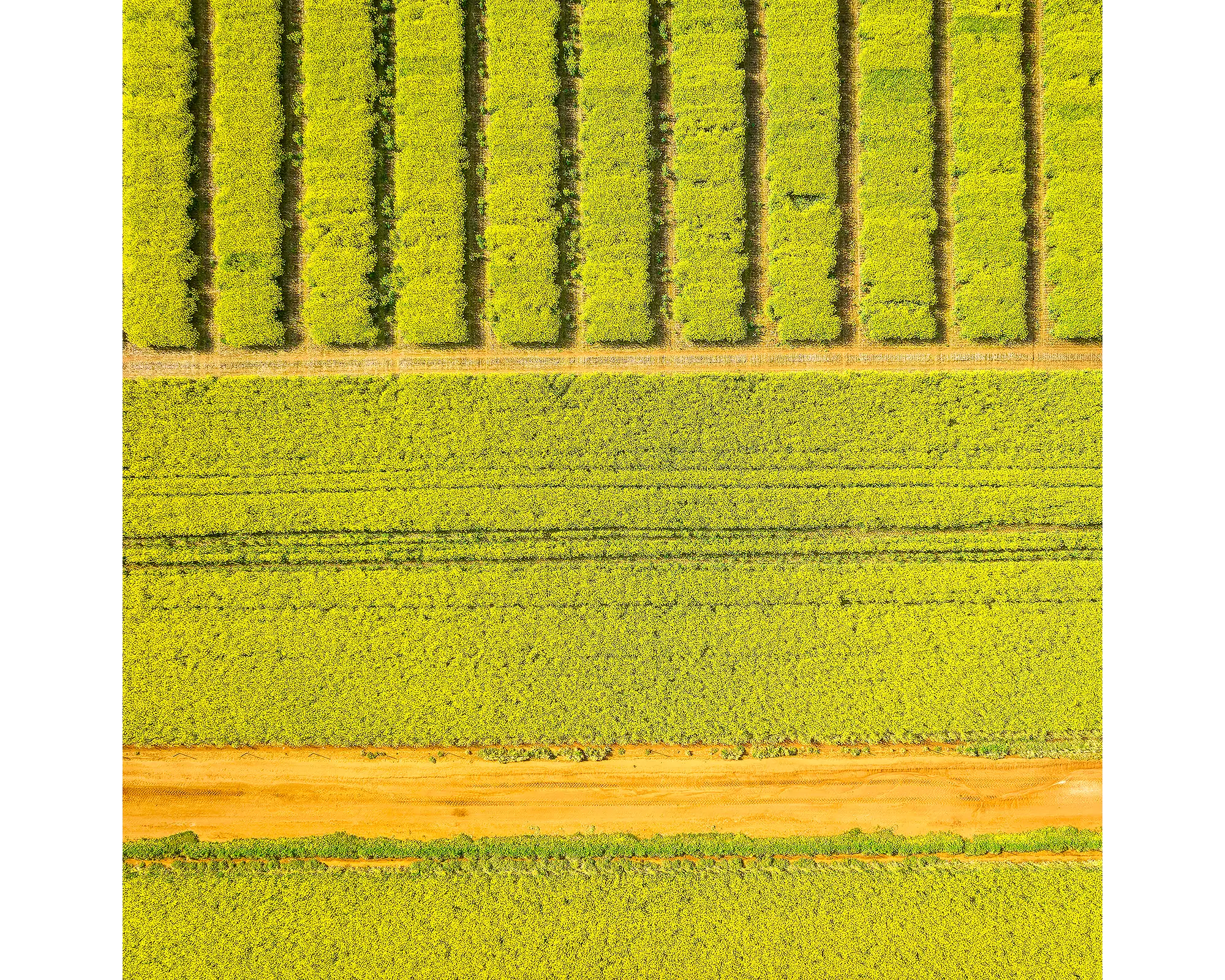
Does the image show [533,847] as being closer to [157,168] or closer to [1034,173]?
[157,168]

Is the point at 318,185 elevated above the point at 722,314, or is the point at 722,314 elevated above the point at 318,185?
the point at 318,185

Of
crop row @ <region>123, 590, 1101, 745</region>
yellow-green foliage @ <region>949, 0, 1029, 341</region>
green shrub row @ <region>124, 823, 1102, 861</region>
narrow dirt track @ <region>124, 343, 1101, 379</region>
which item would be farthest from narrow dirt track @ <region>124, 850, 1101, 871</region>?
yellow-green foliage @ <region>949, 0, 1029, 341</region>

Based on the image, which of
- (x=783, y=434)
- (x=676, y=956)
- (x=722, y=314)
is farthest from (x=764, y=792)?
(x=722, y=314)

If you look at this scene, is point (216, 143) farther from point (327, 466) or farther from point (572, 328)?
point (572, 328)

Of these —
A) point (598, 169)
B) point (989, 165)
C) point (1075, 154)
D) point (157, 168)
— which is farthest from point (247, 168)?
point (1075, 154)

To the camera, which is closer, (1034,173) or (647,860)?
(647,860)

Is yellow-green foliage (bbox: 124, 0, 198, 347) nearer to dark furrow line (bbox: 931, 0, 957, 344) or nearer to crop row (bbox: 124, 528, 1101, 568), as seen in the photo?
crop row (bbox: 124, 528, 1101, 568)

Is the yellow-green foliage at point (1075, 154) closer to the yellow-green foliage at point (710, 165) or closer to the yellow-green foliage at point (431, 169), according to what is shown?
the yellow-green foliage at point (710, 165)
